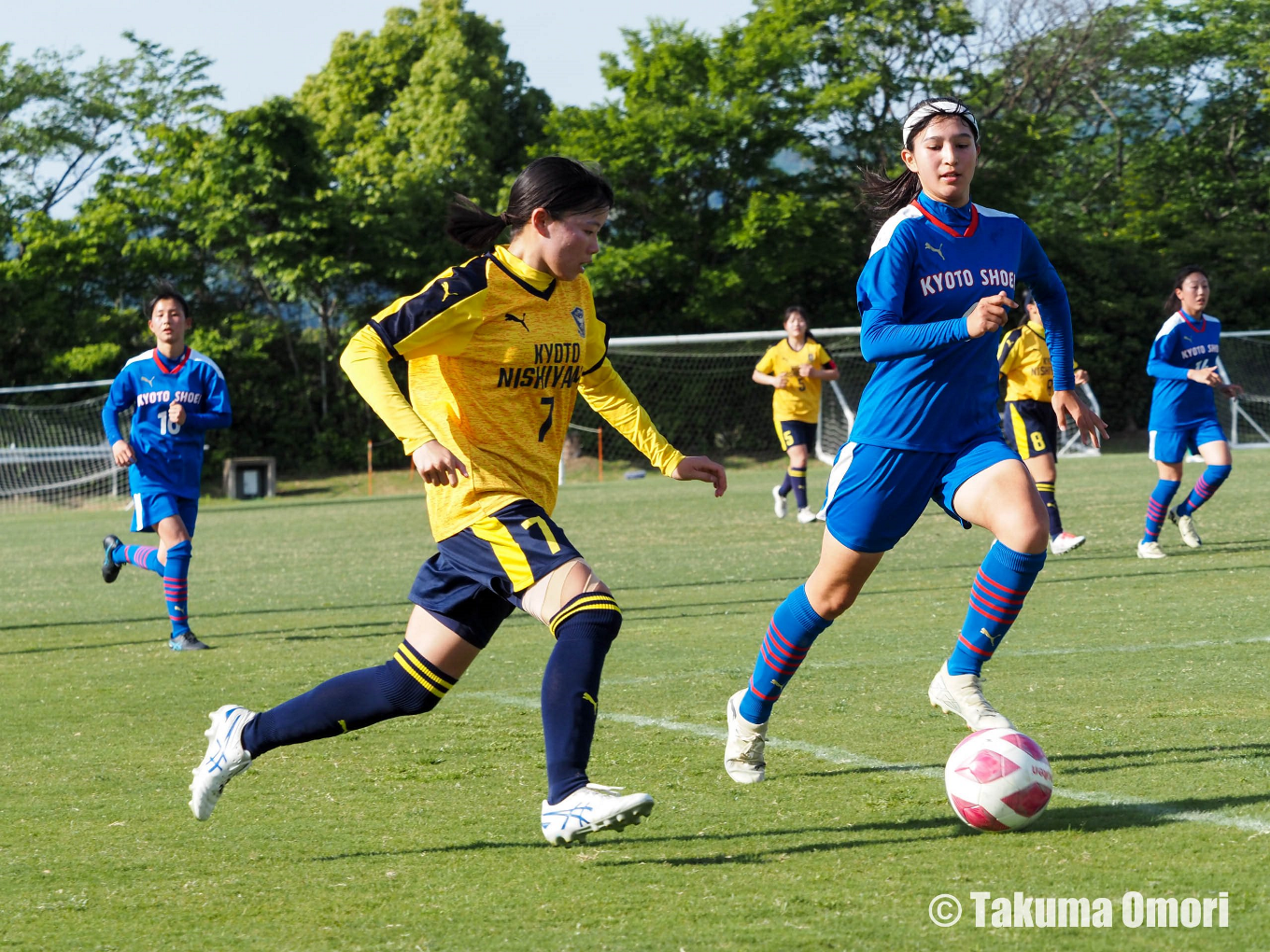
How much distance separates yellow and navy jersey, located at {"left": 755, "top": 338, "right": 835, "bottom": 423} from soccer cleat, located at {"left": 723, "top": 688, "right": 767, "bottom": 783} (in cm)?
1141

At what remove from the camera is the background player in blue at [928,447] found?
443 centimetres

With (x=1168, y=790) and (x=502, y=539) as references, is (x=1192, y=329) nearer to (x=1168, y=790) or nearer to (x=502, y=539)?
(x=1168, y=790)

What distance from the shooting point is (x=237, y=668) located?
7305 mm

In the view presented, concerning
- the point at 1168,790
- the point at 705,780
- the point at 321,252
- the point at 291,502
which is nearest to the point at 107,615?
the point at 705,780

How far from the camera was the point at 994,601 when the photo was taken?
14.6 ft

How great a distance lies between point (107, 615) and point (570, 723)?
7493 mm

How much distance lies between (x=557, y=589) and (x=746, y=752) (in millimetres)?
1083

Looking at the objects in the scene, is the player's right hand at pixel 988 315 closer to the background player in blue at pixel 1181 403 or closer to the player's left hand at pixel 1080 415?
the player's left hand at pixel 1080 415

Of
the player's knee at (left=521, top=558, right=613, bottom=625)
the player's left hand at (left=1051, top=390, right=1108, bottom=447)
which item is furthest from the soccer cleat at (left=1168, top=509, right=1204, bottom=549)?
the player's knee at (left=521, top=558, right=613, bottom=625)

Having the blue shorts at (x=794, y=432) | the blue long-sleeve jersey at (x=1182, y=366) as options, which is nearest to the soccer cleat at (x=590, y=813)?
the blue long-sleeve jersey at (x=1182, y=366)

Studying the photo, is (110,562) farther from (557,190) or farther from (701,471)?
(557,190)

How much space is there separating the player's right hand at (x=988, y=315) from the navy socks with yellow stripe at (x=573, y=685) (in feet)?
4.55

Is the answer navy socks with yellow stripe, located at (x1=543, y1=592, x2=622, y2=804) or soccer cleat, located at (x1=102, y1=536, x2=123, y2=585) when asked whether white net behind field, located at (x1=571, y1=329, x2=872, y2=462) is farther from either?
navy socks with yellow stripe, located at (x1=543, y1=592, x2=622, y2=804)

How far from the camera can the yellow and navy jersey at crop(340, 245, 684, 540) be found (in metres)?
3.84
